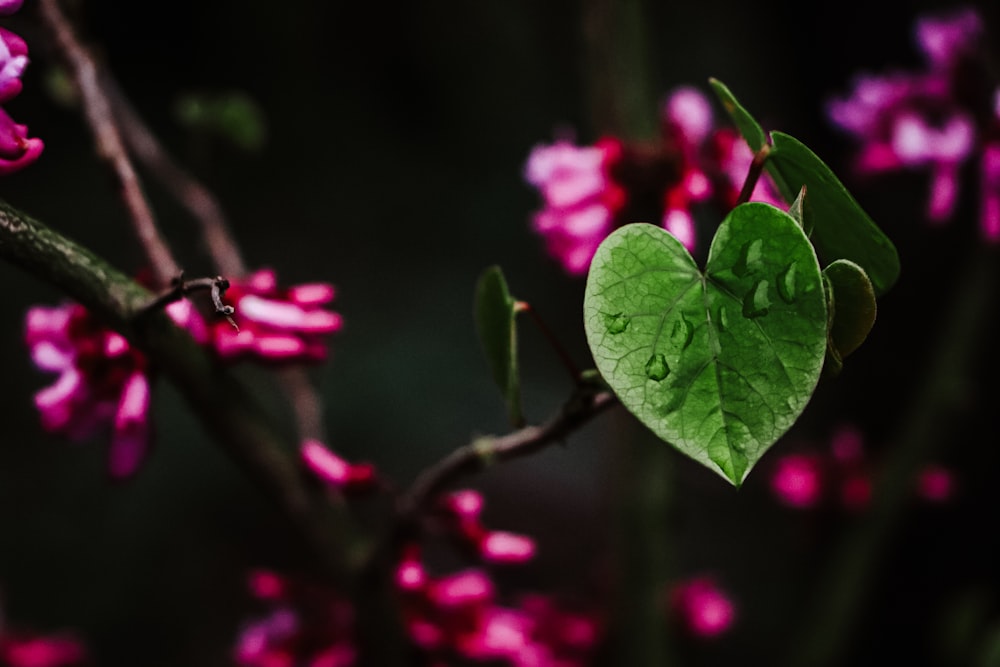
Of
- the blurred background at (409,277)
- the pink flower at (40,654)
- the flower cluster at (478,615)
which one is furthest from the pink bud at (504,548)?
the blurred background at (409,277)

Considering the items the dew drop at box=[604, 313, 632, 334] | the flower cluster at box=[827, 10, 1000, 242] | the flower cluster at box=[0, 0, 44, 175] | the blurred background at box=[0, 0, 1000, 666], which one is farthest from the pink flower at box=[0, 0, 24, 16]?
the blurred background at box=[0, 0, 1000, 666]

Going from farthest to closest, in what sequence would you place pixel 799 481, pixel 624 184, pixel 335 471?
pixel 799 481
pixel 624 184
pixel 335 471

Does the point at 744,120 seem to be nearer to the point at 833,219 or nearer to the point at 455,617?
the point at 833,219

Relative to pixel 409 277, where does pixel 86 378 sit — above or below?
Answer: below

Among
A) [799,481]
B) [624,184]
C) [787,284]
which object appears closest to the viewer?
[787,284]

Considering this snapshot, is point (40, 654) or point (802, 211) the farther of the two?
point (40, 654)

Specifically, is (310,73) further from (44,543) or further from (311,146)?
(44,543)

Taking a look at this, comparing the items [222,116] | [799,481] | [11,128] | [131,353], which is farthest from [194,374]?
[799,481]
